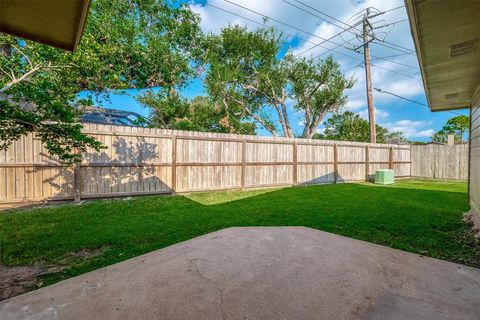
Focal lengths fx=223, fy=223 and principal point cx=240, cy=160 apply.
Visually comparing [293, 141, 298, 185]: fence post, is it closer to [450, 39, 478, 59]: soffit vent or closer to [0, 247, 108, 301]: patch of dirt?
[450, 39, 478, 59]: soffit vent

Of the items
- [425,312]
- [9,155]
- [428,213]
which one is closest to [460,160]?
[428,213]

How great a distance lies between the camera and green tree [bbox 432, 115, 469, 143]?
23.7 metres

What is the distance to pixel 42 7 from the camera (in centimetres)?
169

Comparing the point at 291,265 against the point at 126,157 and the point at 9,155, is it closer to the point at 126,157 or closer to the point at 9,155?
the point at 126,157

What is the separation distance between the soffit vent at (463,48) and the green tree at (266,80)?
11685 millimetres

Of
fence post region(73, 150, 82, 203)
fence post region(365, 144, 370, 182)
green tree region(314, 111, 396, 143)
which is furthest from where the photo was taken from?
green tree region(314, 111, 396, 143)

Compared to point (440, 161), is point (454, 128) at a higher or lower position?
higher

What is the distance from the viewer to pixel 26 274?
2.10 meters

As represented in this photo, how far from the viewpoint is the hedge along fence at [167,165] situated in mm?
4766

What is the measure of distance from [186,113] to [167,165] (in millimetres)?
6529

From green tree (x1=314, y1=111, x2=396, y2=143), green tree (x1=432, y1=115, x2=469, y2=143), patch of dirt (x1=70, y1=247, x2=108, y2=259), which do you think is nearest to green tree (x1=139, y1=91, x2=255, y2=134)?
patch of dirt (x1=70, y1=247, x2=108, y2=259)

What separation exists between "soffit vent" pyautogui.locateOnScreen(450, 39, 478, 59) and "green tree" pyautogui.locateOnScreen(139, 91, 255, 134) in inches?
390

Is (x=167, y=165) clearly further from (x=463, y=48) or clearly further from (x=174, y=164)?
(x=463, y=48)

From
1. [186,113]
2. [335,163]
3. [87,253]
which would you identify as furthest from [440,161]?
[87,253]
